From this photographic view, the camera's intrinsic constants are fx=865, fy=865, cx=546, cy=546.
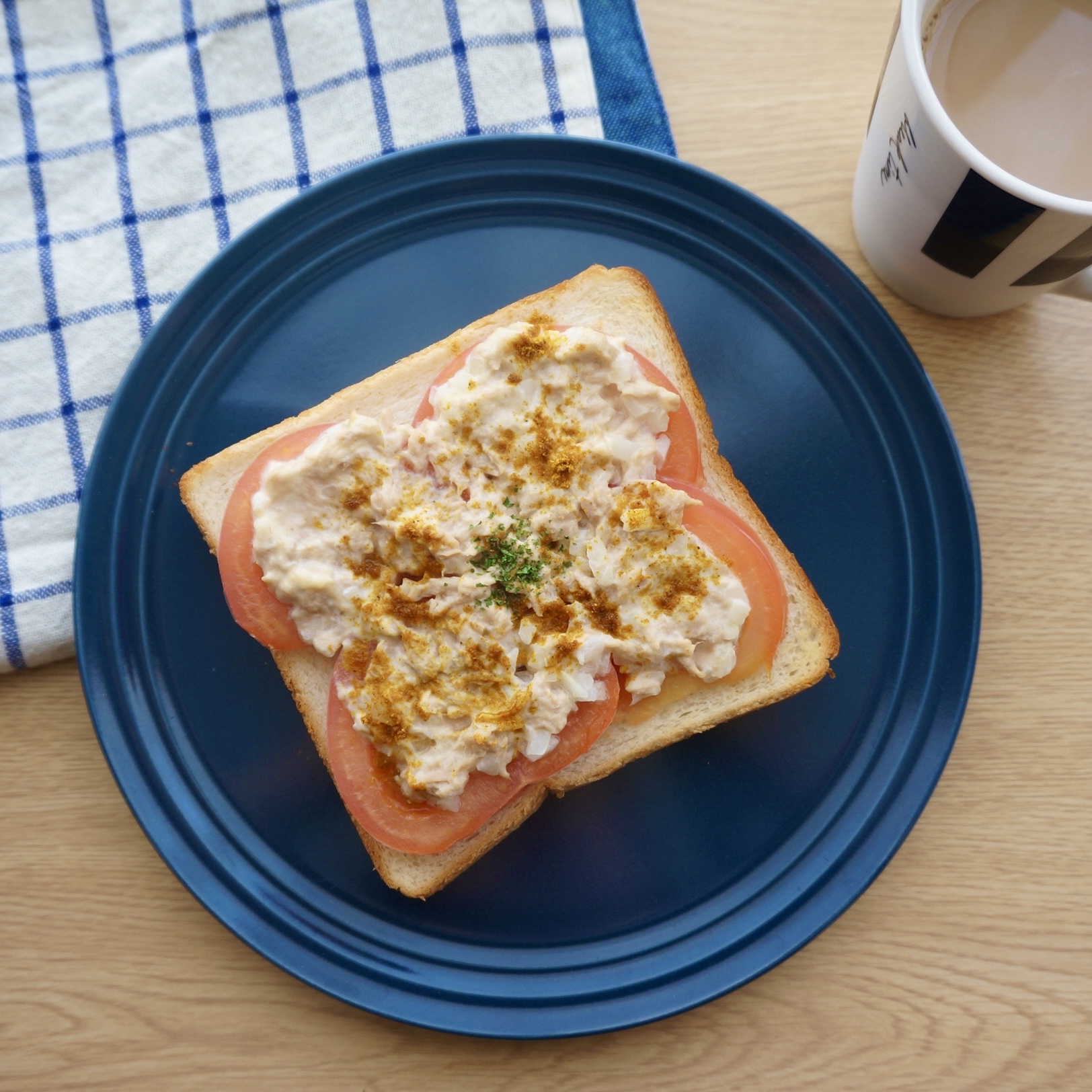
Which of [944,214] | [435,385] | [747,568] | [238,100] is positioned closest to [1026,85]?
[944,214]

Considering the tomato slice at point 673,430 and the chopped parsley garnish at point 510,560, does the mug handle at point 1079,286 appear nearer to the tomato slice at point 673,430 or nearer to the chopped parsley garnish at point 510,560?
the tomato slice at point 673,430

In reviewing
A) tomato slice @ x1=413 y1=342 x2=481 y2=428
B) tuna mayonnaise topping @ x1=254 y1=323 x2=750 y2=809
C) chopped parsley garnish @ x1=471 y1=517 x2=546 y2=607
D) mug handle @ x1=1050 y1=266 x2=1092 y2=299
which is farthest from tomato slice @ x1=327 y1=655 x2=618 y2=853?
mug handle @ x1=1050 y1=266 x2=1092 y2=299

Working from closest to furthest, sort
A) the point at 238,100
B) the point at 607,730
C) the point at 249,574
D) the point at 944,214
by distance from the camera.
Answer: the point at 944,214, the point at 249,574, the point at 607,730, the point at 238,100

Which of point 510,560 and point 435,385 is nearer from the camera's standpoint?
point 510,560

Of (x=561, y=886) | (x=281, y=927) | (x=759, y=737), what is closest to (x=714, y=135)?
(x=759, y=737)

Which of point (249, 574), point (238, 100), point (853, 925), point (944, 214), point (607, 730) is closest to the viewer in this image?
point (944, 214)

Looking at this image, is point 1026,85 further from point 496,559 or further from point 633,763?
point 633,763

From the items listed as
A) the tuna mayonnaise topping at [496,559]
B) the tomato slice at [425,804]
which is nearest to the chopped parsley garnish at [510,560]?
the tuna mayonnaise topping at [496,559]
